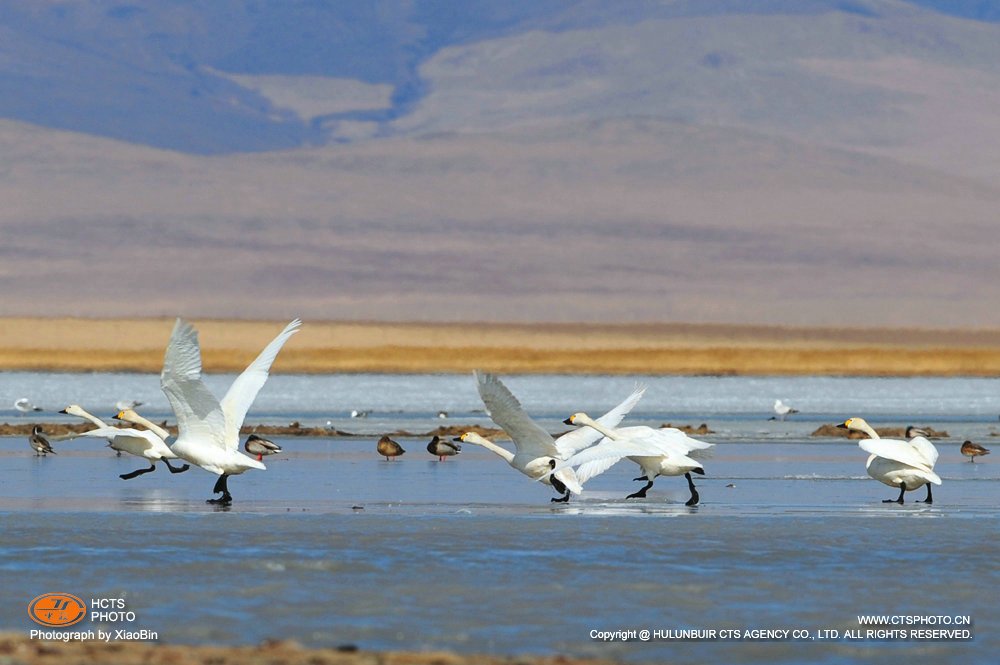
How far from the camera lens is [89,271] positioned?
89125 mm

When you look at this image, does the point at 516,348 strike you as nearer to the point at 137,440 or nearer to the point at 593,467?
the point at 137,440

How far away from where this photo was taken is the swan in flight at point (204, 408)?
15008 millimetres

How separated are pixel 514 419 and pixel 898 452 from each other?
330 cm

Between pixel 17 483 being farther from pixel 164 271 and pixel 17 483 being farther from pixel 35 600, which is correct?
pixel 164 271

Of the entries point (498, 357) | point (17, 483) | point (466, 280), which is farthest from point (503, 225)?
point (17, 483)

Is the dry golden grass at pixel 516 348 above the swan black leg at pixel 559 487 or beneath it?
above

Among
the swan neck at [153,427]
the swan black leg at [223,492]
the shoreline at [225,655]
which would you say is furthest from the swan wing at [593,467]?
the shoreline at [225,655]

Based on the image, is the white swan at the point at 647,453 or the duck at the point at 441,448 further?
the duck at the point at 441,448

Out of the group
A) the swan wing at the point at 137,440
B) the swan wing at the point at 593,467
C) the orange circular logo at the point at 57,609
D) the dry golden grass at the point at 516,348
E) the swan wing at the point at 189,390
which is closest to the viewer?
the orange circular logo at the point at 57,609

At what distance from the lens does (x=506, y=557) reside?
12.4m

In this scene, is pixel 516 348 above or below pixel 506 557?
above

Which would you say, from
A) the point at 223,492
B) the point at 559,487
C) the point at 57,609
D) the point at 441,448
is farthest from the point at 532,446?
the point at 57,609

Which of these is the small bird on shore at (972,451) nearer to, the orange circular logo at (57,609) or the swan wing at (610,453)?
the swan wing at (610,453)

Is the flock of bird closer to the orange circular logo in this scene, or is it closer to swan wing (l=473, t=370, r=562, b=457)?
swan wing (l=473, t=370, r=562, b=457)
